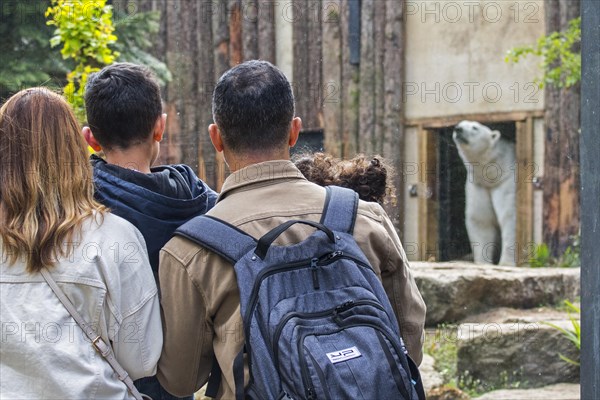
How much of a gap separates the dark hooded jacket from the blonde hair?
11cm

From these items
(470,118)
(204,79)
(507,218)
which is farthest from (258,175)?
(204,79)

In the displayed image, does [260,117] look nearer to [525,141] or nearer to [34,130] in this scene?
[34,130]

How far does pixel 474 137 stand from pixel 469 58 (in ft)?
3.07

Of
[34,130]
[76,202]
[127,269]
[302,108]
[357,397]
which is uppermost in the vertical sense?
[302,108]

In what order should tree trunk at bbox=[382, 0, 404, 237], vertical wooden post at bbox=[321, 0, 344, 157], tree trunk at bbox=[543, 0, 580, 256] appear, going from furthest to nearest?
1. vertical wooden post at bbox=[321, 0, 344, 157]
2. tree trunk at bbox=[382, 0, 404, 237]
3. tree trunk at bbox=[543, 0, 580, 256]

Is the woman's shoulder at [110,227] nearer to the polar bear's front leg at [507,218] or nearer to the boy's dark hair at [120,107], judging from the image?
the boy's dark hair at [120,107]

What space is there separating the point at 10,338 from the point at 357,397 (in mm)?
760

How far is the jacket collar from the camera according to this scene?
2.01m

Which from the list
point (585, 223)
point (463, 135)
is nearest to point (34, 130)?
point (585, 223)

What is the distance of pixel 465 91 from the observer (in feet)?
32.6

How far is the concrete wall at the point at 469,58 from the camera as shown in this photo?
9.44m

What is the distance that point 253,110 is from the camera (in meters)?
1.99

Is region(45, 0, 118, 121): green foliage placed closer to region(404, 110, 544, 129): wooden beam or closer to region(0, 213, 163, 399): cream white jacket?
region(0, 213, 163, 399): cream white jacket

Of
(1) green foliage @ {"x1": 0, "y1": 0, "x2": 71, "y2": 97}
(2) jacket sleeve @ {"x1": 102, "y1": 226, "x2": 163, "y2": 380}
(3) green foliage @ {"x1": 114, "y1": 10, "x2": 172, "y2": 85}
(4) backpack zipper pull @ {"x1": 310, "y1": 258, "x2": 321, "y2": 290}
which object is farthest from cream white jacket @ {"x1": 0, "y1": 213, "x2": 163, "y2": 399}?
(3) green foliage @ {"x1": 114, "y1": 10, "x2": 172, "y2": 85}
